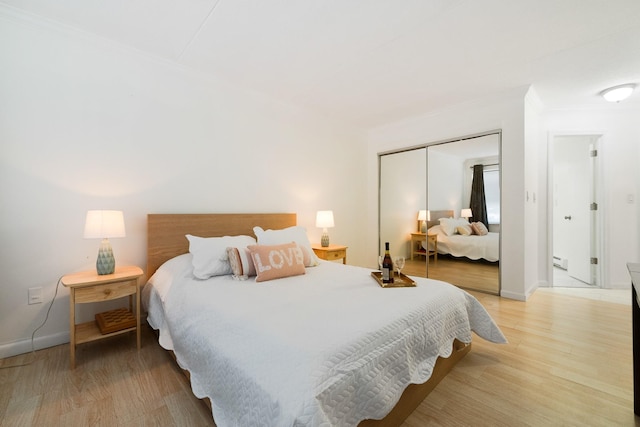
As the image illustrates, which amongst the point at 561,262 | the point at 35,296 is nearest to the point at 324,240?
the point at 35,296

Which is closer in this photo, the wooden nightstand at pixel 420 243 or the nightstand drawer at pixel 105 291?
the nightstand drawer at pixel 105 291

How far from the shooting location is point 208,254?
2262 mm

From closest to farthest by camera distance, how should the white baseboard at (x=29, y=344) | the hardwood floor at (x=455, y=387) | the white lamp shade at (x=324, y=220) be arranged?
the hardwood floor at (x=455, y=387)
the white baseboard at (x=29, y=344)
the white lamp shade at (x=324, y=220)

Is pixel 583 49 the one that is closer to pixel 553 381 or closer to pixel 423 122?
pixel 423 122

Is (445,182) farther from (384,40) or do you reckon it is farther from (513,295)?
(384,40)

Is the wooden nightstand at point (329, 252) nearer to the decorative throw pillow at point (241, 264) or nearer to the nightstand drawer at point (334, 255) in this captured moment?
the nightstand drawer at point (334, 255)

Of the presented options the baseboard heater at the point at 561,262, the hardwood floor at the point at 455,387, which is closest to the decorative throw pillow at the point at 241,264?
the hardwood floor at the point at 455,387

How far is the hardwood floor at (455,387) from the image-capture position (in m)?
1.40

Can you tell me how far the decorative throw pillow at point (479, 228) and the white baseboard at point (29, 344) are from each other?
4.39 meters

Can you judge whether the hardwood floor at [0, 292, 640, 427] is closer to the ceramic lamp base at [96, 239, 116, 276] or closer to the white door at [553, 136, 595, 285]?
the ceramic lamp base at [96, 239, 116, 276]

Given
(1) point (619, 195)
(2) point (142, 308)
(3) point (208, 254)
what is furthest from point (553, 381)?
(1) point (619, 195)

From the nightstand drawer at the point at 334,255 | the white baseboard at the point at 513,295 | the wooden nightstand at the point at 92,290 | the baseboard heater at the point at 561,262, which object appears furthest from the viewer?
the baseboard heater at the point at 561,262

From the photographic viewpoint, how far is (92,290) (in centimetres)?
191

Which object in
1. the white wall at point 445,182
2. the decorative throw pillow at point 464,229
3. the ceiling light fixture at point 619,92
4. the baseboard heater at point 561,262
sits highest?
the ceiling light fixture at point 619,92
